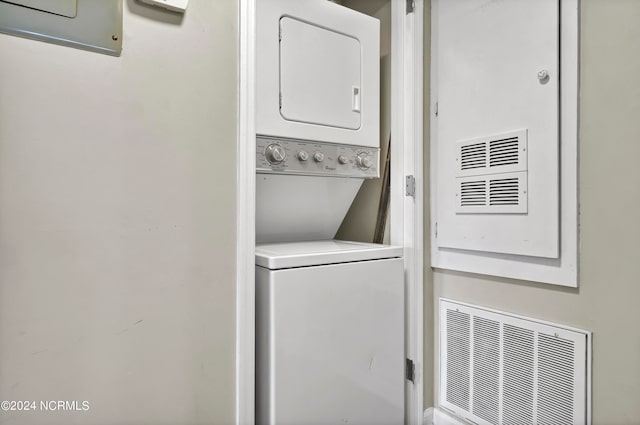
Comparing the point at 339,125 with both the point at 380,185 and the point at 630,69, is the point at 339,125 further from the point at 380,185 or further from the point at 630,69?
the point at 630,69

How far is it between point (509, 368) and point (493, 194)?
77 centimetres

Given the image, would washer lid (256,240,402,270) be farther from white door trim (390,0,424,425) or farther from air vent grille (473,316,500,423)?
air vent grille (473,316,500,423)

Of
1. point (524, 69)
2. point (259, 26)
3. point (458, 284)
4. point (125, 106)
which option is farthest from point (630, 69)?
point (125, 106)

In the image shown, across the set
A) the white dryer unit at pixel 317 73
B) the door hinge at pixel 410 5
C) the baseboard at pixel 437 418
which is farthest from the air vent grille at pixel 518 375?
the door hinge at pixel 410 5

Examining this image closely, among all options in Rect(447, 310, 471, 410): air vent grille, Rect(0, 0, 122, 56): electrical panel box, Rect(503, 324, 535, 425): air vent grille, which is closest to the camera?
Rect(0, 0, 122, 56): electrical panel box

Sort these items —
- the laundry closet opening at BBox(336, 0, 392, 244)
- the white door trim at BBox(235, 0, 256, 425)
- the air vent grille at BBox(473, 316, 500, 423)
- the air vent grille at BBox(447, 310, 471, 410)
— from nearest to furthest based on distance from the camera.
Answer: the white door trim at BBox(235, 0, 256, 425) < the air vent grille at BBox(473, 316, 500, 423) < the air vent grille at BBox(447, 310, 471, 410) < the laundry closet opening at BBox(336, 0, 392, 244)

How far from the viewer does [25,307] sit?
107 centimetres

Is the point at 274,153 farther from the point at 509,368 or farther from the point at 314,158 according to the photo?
the point at 509,368

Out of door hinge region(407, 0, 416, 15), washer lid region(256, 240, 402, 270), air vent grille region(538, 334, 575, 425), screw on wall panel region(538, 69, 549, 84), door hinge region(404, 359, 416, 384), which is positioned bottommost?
door hinge region(404, 359, 416, 384)

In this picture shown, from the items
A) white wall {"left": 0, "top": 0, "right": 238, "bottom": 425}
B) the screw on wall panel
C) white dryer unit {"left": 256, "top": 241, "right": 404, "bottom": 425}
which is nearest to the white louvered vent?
white dryer unit {"left": 256, "top": 241, "right": 404, "bottom": 425}

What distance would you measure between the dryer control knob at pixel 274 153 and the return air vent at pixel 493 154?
2.88ft

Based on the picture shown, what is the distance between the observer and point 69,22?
1.12m

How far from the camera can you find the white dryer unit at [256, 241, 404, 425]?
142 cm

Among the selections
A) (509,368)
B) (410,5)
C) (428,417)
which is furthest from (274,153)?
(428,417)
